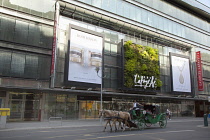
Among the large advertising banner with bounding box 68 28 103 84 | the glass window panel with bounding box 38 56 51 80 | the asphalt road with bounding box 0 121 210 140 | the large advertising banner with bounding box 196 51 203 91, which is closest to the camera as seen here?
the asphalt road with bounding box 0 121 210 140

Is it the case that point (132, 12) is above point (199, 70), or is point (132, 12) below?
above

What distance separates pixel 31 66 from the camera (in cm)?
2459

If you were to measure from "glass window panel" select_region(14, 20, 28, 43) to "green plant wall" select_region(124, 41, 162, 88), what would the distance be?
15798 mm

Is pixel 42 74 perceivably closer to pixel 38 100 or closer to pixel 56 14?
pixel 38 100

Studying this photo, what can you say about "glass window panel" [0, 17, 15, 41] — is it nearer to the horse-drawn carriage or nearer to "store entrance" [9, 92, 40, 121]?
"store entrance" [9, 92, 40, 121]

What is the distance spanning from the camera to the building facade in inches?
944

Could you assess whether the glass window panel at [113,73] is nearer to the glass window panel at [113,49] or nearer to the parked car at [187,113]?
the glass window panel at [113,49]

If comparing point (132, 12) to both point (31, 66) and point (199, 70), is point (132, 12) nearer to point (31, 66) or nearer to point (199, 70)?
point (31, 66)

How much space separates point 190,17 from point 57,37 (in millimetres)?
34803

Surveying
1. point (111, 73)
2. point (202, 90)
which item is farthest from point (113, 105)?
point (202, 90)

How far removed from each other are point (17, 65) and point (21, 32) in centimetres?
417

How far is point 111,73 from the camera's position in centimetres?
3186

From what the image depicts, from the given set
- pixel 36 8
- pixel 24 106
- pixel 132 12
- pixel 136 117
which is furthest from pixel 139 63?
pixel 24 106

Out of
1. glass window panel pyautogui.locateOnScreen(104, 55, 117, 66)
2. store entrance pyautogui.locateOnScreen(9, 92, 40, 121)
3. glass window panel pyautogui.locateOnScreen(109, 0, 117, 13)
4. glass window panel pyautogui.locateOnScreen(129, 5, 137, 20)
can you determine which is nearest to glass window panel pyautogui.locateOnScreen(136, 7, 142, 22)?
glass window panel pyautogui.locateOnScreen(129, 5, 137, 20)
